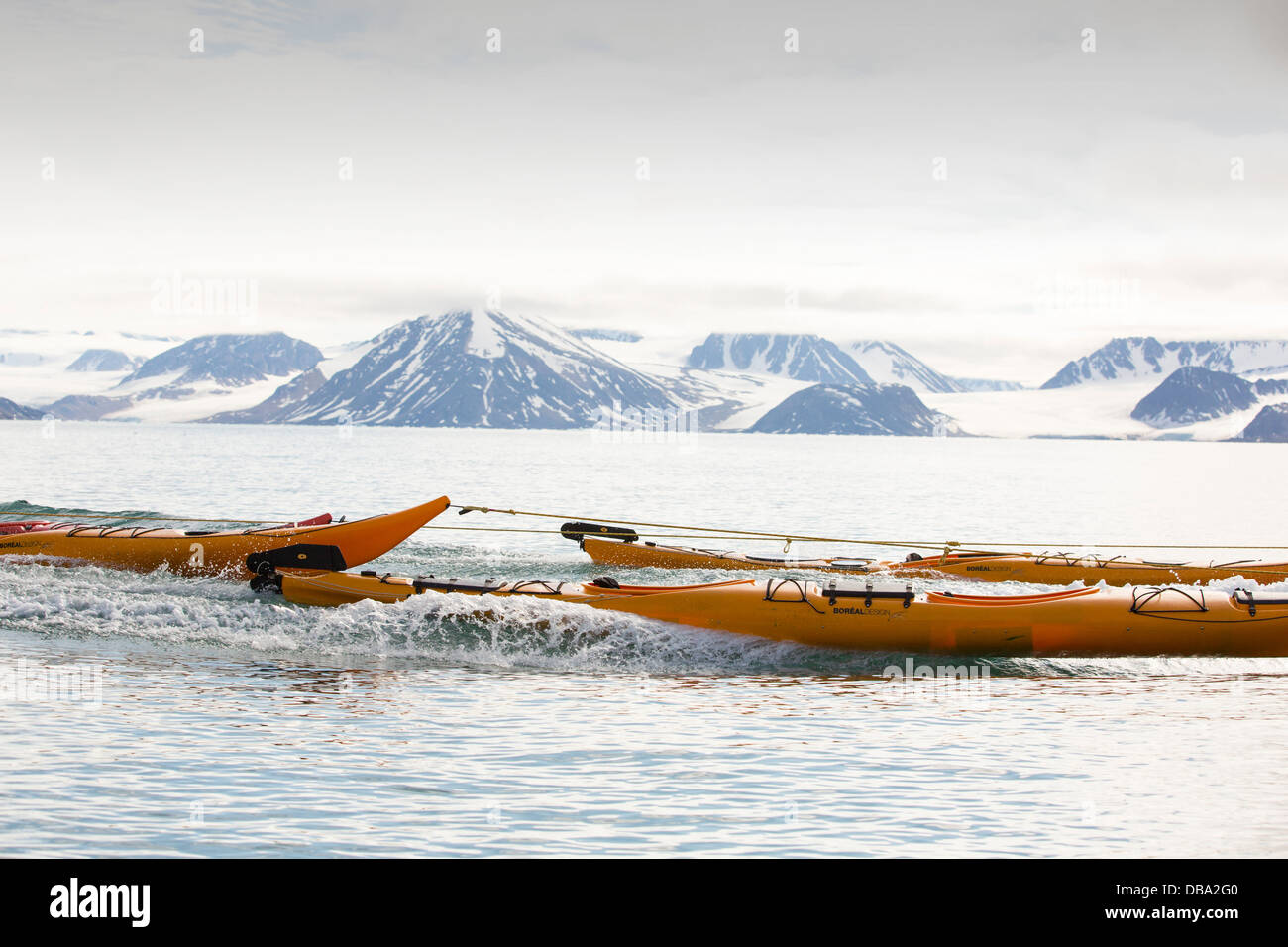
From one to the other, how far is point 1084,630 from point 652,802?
11.7m

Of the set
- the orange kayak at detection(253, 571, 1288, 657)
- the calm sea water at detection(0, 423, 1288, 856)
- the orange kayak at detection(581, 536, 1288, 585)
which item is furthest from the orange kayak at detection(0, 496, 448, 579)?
the orange kayak at detection(581, 536, 1288, 585)

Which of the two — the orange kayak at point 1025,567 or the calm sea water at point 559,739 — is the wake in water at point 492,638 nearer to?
the calm sea water at point 559,739

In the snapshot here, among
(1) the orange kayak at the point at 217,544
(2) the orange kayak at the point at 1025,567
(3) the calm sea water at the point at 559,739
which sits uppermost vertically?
(1) the orange kayak at the point at 217,544

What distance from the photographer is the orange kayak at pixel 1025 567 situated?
29.6m

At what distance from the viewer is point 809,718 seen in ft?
53.4

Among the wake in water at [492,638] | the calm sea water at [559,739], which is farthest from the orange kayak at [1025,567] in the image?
the calm sea water at [559,739]

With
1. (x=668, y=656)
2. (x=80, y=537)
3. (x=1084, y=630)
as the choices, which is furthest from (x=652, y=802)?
(x=80, y=537)

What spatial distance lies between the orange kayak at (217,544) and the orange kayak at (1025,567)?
8.94m

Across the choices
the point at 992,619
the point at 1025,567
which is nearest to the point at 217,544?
the point at 992,619

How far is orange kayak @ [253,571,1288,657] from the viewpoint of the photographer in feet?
67.3

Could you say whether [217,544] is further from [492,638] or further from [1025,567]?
[1025,567]

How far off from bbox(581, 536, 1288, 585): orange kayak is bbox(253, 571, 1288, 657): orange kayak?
27.4 feet
